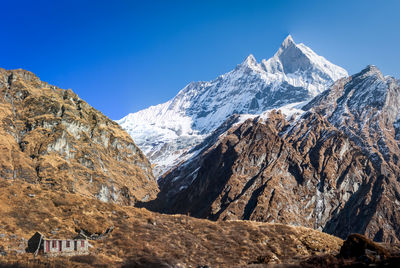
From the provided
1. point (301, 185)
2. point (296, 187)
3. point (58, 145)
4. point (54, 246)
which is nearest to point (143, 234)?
point (54, 246)

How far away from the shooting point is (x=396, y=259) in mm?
26734

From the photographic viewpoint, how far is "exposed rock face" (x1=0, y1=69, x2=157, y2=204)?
399 feet

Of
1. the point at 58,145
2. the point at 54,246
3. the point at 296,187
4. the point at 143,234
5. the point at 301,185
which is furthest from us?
the point at 301,185

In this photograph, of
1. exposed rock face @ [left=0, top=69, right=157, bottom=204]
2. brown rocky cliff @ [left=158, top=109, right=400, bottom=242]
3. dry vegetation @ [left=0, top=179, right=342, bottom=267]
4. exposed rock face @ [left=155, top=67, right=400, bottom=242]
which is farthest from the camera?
exposed rock face @ [left=155, top=67, right=400, bottom=242]

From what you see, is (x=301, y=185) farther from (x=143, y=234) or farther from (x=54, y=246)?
(x=54, y=246)

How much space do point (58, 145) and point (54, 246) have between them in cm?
11509

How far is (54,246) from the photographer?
36.2m

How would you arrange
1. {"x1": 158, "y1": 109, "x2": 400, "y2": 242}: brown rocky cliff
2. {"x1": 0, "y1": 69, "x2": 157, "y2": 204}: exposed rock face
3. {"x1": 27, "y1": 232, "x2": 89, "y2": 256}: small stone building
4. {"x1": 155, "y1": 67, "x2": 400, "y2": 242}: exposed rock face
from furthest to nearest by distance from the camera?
1. {"x1": 155, "y1": 67, "x2": 400, "y2": 242}: exposed rock face
2. {"x1": 158, "y1": 109, "x2": 400, "y2": 242}: brown rocky cliff
3. {"x1": 0, "y1": 69, "x2": 157, "y2": 204}: exposed rock face
4. {"x1": 27, "y1": 232, "x2": 89, "y2": 256}: small stone building

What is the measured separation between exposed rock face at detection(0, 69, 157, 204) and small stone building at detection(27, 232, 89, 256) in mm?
82285

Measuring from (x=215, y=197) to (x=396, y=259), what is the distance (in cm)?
12565

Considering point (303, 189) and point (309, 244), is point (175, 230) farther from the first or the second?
point (303, 189)

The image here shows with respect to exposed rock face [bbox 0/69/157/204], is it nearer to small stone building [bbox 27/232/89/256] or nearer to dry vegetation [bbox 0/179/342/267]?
dry vegetation [bbox 0/179/342/267]

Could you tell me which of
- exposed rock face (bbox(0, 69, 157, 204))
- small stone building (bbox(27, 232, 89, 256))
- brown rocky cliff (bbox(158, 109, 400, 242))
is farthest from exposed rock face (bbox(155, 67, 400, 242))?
small stone building (bbox(27, 232, 89, 256))

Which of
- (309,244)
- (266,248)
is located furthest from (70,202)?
(309,244)
